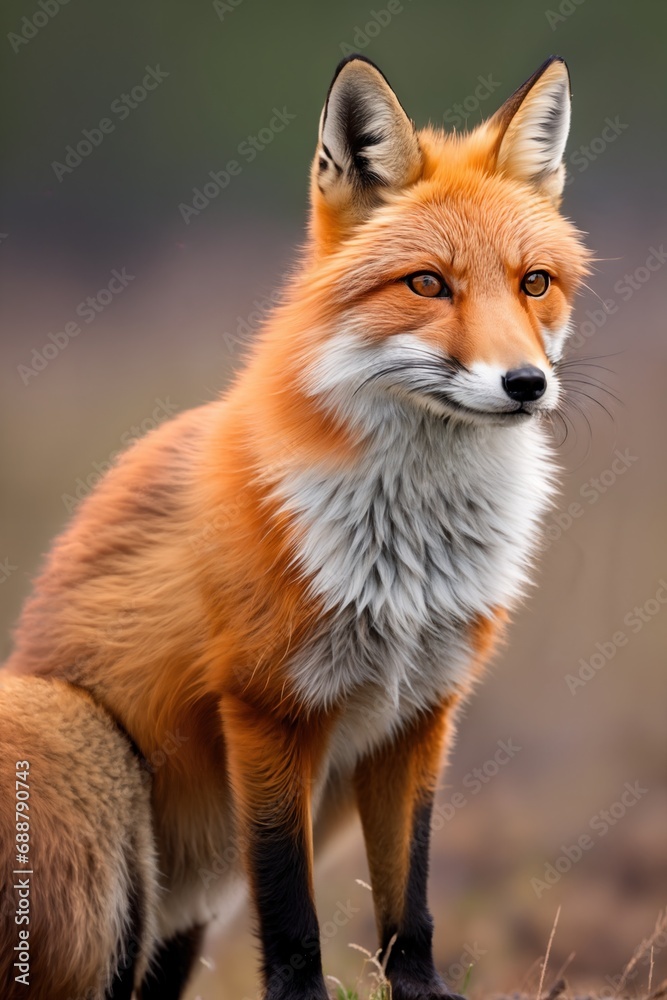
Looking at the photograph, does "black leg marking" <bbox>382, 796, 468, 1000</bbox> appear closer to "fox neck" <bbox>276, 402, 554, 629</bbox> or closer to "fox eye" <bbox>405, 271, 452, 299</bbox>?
"fox neck" <bbox>276, 402, 554, 629</bbox>

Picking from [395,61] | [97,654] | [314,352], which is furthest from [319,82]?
[97,654]

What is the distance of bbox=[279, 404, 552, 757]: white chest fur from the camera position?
241cm

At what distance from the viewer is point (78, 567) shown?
115 inches

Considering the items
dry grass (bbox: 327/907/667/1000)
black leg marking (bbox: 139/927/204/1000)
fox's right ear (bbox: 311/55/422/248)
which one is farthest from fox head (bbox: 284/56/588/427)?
black leg marking (bbox: 139/927/204/1000)

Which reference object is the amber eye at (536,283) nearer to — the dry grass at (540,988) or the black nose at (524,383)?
the black nose at (524,383)

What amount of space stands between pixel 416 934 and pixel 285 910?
47cm

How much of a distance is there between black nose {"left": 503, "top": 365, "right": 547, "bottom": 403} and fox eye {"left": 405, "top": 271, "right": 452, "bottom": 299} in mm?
295

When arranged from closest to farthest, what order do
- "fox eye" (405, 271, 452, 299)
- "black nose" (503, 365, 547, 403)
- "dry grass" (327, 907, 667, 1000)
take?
"black nose" (503, 365, 547, 403), "fox eye" (405, 271, 452, 299), "dry grass" (327, 907, 667, 1000)

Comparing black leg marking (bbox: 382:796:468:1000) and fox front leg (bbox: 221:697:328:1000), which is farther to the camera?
black leg marking (bbox: 382:796:468:1000)

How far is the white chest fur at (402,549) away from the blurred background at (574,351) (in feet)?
5.04

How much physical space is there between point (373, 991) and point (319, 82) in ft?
12.6

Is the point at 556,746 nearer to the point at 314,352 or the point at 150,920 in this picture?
the point at 150,920

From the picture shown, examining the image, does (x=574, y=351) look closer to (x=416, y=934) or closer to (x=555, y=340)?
(x=555, y=340)

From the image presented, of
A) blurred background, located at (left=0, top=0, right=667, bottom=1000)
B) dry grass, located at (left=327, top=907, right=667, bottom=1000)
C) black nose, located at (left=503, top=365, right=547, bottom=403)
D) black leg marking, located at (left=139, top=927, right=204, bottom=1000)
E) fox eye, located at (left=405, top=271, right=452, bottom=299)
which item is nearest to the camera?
black nose, located at (left=503, top=365, right=547, bottom=403)
